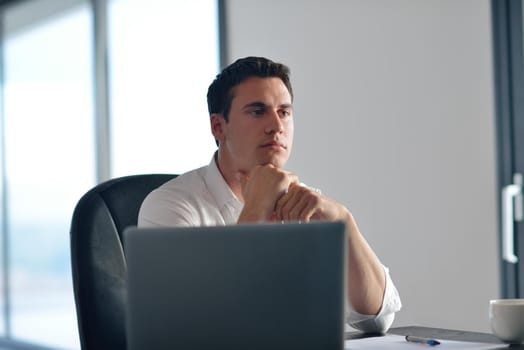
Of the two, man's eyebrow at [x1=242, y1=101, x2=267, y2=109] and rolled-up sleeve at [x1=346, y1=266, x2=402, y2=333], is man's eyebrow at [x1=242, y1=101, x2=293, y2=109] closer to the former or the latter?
man's eyebrow at [x1=242, y1=101, x2=267, y2=109]

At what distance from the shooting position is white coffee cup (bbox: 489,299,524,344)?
141 centimetres

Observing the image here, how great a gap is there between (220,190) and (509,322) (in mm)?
794

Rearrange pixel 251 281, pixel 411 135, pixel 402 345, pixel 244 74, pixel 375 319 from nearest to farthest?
pixel 251 281 < pixel 402 345 < pixel 375 319 < pixel 244 74 < pixel 411 135

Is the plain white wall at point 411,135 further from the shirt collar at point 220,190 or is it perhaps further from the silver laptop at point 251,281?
the silver laptop at point 251,281

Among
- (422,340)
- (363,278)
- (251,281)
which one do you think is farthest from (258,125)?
(251,281)

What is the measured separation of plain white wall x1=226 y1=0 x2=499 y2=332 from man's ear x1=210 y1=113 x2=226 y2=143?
1.15 m

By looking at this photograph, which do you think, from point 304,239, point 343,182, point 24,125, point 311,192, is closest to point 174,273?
point 304,239

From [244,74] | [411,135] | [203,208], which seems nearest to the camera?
[203,208]

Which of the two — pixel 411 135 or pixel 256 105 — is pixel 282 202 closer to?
pixel 256 105

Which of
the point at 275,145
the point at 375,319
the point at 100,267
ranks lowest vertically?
the point at 375,319

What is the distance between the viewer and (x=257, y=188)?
1.79 meters

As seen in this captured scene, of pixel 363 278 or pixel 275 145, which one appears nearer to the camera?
pixel 363 278

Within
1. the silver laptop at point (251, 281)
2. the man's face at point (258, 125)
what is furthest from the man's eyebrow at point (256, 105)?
the silver laptop at point (251, 281)

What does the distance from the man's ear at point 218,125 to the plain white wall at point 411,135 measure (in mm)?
1155
